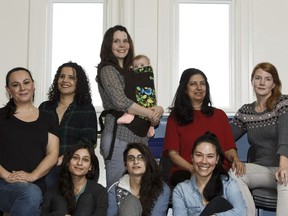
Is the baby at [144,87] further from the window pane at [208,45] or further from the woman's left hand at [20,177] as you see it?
the window pane at [208,45]

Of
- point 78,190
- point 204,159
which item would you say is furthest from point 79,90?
point 204,159

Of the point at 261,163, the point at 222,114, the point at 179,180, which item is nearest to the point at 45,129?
the point at 179,180

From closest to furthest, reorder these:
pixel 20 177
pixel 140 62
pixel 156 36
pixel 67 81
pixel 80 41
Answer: pixel 20 177, pixel 67 81, pixel 140 62, pixel 156 36, pixel 80 41

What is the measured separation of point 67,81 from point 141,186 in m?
0.87

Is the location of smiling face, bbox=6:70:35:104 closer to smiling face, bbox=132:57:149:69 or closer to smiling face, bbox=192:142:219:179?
smiling face, bbox=132:57:149:69

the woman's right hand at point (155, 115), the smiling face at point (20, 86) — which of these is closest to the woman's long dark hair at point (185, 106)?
the woman's right hand at point (155, 115)

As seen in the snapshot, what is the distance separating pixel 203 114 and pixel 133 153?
58 centimetres

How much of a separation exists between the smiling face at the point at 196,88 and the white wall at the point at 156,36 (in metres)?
0.91

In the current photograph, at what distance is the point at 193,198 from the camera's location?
2.99 meters

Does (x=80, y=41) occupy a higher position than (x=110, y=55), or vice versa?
(x=80, y=41)

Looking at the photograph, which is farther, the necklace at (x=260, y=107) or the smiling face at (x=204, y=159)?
the necklace at (x=260, y=107)

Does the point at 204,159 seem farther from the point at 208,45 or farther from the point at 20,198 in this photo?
the point at 208,45

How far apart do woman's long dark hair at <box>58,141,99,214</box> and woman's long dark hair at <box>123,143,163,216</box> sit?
23 cm

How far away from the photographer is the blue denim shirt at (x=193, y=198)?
2.95m
